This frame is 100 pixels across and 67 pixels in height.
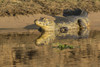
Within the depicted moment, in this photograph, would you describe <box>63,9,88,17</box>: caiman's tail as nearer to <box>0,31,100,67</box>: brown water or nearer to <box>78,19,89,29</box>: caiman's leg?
<box>78,19,89,29</box>: caiman's leg

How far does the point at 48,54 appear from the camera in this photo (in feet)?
29.3

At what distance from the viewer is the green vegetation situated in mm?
15913

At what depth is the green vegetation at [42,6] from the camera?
1591 centimetres

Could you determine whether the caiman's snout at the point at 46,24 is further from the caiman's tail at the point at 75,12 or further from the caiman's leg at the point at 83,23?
the caiman's tail at the point at 75,12

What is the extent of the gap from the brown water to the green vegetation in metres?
4.04

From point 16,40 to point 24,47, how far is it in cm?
165

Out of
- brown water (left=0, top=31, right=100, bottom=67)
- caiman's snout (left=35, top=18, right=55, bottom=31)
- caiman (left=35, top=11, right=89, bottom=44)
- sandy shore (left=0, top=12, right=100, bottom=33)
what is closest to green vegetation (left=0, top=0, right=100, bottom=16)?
sandy shore (left=0, top=12, right=100, bottom=33)

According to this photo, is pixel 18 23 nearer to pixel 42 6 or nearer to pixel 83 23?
pixel 42 6

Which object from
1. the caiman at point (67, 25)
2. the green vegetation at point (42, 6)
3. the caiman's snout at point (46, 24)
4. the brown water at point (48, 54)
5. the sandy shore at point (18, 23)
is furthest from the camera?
the green vegetation at point (42, 6)

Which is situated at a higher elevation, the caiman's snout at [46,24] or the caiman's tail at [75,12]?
the caiman's tail at [75,12]

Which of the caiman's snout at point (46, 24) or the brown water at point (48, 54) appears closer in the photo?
the brown water at point (48, 54)

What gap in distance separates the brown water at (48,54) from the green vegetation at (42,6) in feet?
13.2

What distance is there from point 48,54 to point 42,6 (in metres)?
7.96

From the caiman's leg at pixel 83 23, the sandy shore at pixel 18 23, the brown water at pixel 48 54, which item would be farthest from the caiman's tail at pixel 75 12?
the brown water at pixel 48 54
